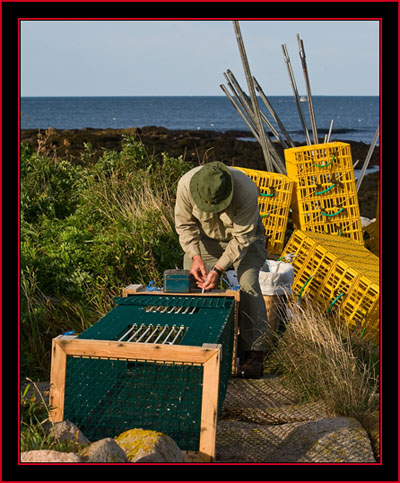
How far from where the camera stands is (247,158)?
19.4 metres

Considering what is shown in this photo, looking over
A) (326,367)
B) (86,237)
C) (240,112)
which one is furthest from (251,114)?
(326,367)

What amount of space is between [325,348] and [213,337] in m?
1.36

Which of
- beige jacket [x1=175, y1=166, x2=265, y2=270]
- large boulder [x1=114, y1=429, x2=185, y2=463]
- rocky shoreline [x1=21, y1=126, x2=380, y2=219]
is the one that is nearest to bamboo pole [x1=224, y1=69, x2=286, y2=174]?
beige jacket [x1=175, y1=166, x2=265, y2=270]

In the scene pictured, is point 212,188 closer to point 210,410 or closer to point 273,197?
point 210,410

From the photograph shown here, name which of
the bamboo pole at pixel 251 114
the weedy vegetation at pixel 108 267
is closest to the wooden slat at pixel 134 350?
the weedy vegetation at pixel 108 267

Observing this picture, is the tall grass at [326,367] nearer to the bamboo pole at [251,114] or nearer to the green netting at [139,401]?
the green netting at [139,401]

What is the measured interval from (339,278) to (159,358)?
3.48m

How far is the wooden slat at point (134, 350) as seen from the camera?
131 inches

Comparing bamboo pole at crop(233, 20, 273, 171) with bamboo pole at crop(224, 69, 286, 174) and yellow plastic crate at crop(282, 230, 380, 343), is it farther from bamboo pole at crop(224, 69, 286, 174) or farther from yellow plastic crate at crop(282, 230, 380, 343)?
yellow plastic crate at crop(282, 230, 380, 343)

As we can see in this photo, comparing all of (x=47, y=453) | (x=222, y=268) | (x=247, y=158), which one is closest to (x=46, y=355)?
(x=222, y=268)

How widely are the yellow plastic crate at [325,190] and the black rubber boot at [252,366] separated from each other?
304 cm

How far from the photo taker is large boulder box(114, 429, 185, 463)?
9.59 feet

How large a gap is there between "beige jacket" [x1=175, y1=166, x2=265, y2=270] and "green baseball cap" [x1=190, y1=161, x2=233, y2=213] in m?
0.22

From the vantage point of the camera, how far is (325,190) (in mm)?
7664
